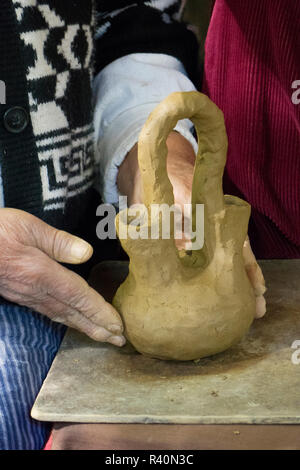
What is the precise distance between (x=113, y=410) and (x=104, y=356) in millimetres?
140

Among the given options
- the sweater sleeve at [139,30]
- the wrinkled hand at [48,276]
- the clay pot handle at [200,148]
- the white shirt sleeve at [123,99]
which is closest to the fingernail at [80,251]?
the wrinkled hand at [48,276]

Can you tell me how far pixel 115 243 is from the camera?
1363 mm

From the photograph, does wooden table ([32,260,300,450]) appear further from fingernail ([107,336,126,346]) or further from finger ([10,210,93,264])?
finger ([10,210,93,264])

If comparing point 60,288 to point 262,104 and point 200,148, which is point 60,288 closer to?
point 200,148

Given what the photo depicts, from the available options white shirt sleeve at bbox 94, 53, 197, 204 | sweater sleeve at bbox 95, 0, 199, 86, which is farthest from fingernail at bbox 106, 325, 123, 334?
sweater sleeve at bbox 95, 0, 199, 86

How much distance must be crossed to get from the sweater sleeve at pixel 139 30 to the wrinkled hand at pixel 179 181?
8.8 inches

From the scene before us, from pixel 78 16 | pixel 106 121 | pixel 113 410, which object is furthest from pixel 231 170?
pixel 113 410

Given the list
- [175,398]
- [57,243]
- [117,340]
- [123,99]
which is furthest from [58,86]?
[175,398]

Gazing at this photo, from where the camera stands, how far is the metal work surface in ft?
2.38

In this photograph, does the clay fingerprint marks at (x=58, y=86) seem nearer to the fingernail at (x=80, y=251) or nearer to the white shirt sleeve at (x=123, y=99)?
the white shirt sleeve at (x=123, y=99)

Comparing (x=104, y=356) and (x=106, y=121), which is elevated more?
(x=106, y=121)

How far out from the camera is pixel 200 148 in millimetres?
843

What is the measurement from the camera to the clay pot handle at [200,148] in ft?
2.53
